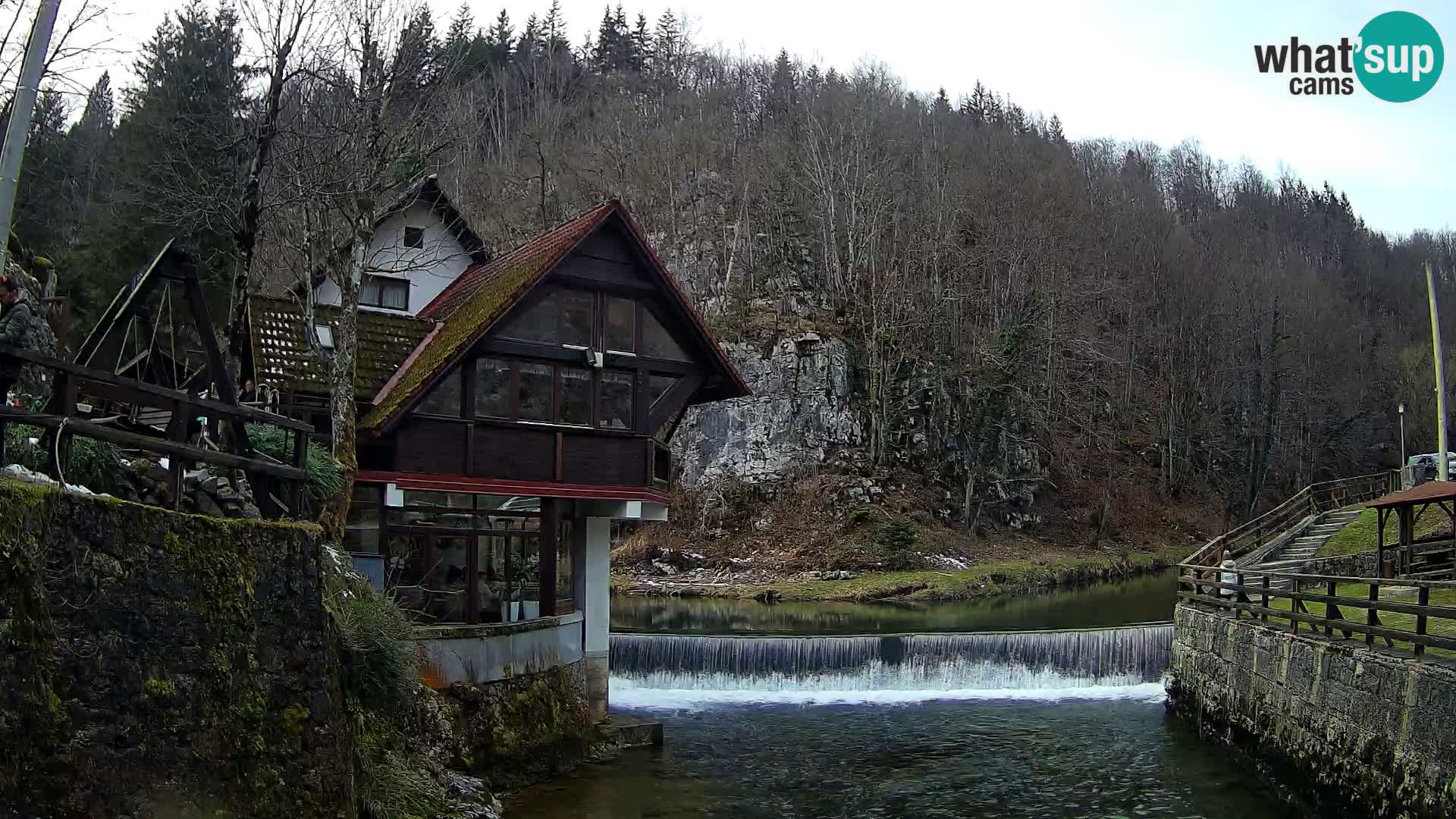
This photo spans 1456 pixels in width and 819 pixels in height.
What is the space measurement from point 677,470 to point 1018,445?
16824 millimetres

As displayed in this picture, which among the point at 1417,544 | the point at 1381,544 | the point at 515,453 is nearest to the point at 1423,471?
the point at 1417,544

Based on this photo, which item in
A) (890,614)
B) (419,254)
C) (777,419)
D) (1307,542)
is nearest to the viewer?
(419,254)

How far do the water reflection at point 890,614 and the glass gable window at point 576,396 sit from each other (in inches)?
466

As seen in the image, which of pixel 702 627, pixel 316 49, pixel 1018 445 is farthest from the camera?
A: pixel 1018 445

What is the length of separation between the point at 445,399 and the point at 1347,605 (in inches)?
575

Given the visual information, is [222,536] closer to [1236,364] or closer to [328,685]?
[328,685]

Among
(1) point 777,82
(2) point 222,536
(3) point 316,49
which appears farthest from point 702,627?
(1) point 777,82

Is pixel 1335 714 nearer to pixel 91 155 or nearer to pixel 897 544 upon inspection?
pixel 897 544

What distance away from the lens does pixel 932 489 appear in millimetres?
49812

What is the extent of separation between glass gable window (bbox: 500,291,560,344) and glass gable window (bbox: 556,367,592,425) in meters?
0.64

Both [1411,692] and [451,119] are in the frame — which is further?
[451,119]

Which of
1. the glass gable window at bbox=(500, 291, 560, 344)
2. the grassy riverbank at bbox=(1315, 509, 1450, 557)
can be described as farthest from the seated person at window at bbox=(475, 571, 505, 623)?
the grassy riverbank at bbox=(1315, 509, 1450, 557)

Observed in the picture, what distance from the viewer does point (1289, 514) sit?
39.7 meters

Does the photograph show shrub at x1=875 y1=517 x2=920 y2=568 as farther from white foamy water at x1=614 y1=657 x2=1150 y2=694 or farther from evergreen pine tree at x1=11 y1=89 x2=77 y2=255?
evergreen pine tree at x1=11 y1=89 x2=77 y2=255
